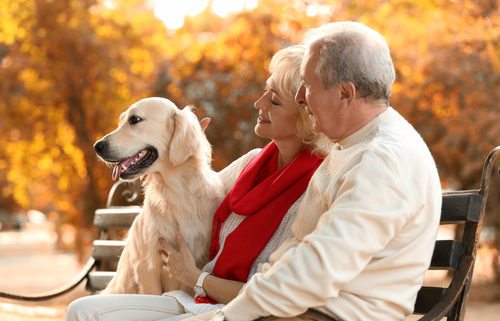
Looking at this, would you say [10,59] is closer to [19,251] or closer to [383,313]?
[383,313]

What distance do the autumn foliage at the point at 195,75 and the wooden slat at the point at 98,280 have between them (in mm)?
6386

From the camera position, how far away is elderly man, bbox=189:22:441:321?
2.43m

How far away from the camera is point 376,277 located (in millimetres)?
2545

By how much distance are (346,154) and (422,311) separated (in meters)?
0.71

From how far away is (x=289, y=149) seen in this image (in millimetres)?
3535

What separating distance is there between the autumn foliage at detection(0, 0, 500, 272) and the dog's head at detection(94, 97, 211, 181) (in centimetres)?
705

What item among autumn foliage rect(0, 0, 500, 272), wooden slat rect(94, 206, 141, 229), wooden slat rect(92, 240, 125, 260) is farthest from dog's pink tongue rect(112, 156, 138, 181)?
autumn foliage rect(0, 0, 500, 272)

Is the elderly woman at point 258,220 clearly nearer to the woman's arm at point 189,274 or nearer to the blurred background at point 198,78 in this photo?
the woman's arm at point 189,274

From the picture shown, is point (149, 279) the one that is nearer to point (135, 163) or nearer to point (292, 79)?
point (135, 163)

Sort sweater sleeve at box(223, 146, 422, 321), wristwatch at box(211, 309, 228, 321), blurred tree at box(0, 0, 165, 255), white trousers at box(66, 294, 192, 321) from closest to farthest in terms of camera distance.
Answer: sweater sleeve at box(223, 146, 422, 321) → wristwatch at box(211, 309, 228, 321) → white trousers at box(66, 294, 192, 321) → blurred tree at box(0, 0, 165, 255)

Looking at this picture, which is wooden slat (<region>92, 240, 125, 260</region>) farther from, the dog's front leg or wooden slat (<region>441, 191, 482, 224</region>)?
wooden slat (<region>441, 191, 482, 224</region>)

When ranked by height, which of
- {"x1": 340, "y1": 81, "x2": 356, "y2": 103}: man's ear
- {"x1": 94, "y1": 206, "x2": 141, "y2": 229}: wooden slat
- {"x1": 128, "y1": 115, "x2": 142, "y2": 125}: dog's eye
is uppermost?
{"x1": 340, "y1": 81, "x2": 356, "y2": 103}: man's ear

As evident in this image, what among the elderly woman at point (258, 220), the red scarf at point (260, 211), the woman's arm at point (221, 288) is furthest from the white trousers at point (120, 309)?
the red scarf at point (260, 211)

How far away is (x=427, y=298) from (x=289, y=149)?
31.5 inches
